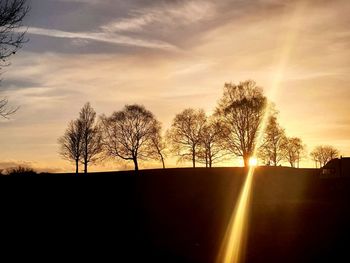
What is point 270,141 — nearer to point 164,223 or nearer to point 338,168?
point 338,168

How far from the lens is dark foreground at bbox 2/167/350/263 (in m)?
15.7

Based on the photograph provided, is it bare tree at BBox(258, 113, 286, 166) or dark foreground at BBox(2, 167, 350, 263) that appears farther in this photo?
bare tree at BBox(258, 113, 286, 166)

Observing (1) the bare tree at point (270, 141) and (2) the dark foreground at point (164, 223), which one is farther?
(1) the bare tree at point (270, 141)

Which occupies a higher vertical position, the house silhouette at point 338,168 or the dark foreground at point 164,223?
the house silhouette at point 338,168

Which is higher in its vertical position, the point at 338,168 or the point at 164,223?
the point at 338,168

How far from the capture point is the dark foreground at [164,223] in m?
15.7

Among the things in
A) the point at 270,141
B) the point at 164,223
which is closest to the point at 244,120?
the point at 270,141

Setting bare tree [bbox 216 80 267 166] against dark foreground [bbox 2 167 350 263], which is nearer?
dark foreground [bbox 2 167 350 263]

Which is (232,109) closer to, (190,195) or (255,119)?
(255,119)

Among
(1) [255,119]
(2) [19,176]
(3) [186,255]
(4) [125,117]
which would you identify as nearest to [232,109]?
(1) [255,119]

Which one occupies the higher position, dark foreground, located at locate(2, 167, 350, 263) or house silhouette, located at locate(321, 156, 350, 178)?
house silhouette, located at locate(321, 156, 350, 178)

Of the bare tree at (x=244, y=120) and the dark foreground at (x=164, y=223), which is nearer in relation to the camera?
the dark foreground at (x=164, y=223)

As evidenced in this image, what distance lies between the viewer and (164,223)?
1966 centimetres

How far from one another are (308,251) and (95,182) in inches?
494
